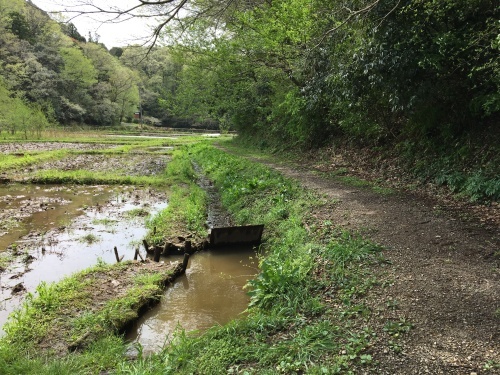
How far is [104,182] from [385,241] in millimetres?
12828

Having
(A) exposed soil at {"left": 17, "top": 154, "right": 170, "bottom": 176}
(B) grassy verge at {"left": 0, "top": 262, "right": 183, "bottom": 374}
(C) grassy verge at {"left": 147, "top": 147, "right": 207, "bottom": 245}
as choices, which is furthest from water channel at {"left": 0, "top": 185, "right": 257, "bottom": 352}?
(A) exposed soil at {"left": 17, "top": 154, "right": 170, "bottom": 176}

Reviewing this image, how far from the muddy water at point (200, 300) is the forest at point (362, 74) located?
13.8ft

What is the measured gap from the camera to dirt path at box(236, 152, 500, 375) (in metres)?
2.91

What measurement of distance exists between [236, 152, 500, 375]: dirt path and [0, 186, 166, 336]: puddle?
4.98 metres

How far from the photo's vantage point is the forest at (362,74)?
6922 mm

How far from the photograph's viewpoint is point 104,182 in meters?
14.8

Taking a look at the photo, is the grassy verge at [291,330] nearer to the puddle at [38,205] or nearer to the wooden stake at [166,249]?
the wooden stake at [166,249]

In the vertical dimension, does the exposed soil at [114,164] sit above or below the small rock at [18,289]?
above

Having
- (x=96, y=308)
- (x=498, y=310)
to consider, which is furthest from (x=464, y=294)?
(x=96, y=308)

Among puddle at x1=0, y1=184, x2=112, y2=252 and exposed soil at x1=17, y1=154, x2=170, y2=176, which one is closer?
puddle at x1=0, y1=184, x2=112, y2=252


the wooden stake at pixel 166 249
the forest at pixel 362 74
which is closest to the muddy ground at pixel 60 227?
the wooden stake at pixel 166 249

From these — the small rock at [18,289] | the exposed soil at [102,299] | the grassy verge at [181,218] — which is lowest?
the small rock at [18,289]

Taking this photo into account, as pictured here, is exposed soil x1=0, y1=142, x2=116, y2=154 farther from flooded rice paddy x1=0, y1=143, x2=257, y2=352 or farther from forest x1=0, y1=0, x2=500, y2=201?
flooded rice paddy x1=0, y1=143, x2=257, y2=352

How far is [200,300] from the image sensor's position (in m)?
5.39
